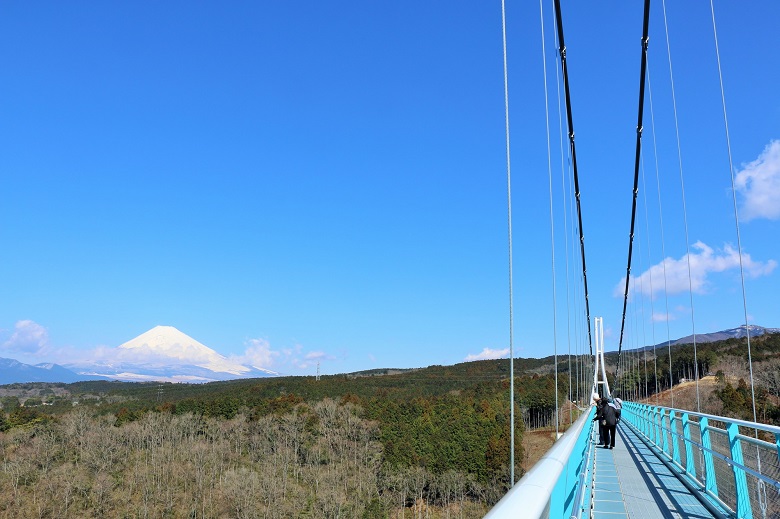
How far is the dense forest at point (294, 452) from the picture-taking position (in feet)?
174

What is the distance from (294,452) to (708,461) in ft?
226

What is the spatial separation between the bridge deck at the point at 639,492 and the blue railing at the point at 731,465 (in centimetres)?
16

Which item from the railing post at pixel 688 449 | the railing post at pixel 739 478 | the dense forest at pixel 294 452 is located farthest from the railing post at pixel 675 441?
the dense forest at pixel 294 452

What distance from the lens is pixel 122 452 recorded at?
6425cm

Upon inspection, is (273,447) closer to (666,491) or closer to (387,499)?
(387,499)

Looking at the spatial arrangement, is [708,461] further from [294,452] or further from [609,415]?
[294,452]

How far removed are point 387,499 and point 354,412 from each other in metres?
21.8

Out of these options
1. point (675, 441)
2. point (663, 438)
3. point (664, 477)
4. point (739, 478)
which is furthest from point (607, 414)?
point (739, 478)

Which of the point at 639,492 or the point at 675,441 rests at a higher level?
the point at 675,441

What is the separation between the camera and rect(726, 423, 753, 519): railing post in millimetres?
4027

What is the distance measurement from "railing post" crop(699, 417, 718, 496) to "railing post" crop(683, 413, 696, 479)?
3.25ft

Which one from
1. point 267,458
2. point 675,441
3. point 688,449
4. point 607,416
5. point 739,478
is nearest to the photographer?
point 739,478

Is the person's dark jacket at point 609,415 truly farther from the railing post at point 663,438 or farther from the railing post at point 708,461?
the railing post at point 708,461

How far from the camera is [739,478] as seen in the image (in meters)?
4.11
